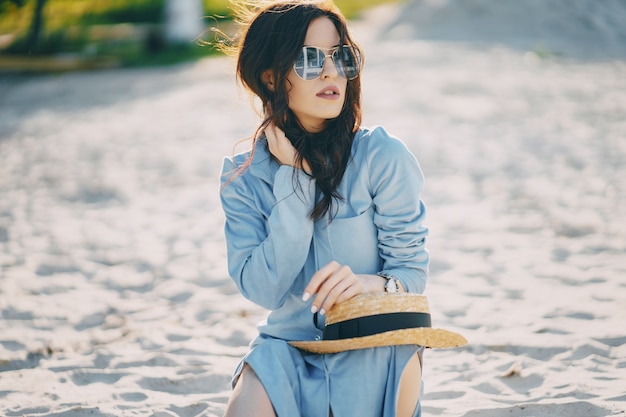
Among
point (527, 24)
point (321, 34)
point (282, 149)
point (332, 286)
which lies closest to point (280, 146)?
point (282, 149)

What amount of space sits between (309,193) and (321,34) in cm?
52

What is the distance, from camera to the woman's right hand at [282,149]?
2.54m

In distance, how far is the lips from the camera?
2588mm

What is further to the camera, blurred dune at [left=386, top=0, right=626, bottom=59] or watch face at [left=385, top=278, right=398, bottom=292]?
blurred dune at [left=386, top=0, right=626, bottom=59]

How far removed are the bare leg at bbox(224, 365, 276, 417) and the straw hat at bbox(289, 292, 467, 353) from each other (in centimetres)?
22

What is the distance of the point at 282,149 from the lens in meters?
2.54

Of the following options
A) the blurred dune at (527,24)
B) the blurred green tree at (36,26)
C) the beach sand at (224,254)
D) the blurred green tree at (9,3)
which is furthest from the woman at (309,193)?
the blurred green tree at (36,26)

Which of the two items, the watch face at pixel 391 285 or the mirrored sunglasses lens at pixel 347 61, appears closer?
the watch face at pixel 391 285

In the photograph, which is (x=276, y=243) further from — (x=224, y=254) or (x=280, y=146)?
(x=224, y=254)

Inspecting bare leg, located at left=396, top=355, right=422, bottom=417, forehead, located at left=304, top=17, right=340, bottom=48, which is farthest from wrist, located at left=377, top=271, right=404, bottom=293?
forehead, located at left=304, top=17, right=340, bottom=48

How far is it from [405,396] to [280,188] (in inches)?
28.9

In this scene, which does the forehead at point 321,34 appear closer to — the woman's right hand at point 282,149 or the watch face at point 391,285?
the woman's right hand at point 282,149

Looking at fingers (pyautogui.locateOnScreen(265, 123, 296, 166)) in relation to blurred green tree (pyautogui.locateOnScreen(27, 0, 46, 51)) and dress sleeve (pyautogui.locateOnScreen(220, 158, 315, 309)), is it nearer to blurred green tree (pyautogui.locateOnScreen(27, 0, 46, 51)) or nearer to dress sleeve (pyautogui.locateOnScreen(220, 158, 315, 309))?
dress sleeve (pyautogui.locateOnScreen(220, 158, 315, 309))

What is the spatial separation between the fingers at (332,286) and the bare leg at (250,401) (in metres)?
0.27
